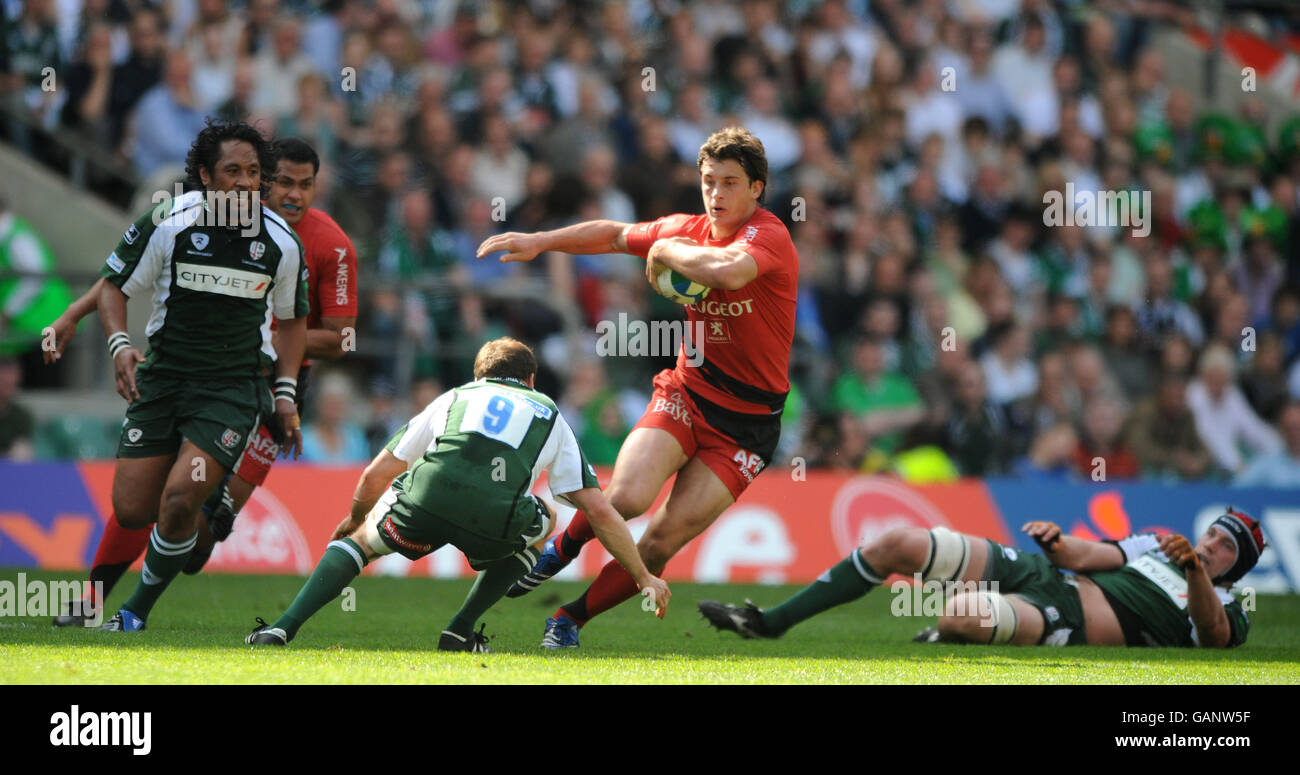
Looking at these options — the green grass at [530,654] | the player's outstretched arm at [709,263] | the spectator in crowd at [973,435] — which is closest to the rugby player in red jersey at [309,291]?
the green grass at [530,654]

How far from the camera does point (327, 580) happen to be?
6.61m

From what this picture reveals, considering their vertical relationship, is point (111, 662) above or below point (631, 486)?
below

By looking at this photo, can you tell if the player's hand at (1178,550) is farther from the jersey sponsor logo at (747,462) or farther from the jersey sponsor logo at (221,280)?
the jersey sponsor logo at (221,280)

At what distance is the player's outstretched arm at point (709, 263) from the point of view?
712cm

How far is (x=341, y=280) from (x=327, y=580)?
2505mm

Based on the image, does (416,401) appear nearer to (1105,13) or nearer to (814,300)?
(814,300)

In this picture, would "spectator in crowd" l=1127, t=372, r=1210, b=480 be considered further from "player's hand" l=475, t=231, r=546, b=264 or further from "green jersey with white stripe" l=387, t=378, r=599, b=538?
"green jersey with white stripe" l=387, t=378, r=599, b=538

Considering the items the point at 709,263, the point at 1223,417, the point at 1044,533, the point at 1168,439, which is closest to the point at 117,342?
the point at 709,263

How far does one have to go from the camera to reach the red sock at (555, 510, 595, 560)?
7.68 metres

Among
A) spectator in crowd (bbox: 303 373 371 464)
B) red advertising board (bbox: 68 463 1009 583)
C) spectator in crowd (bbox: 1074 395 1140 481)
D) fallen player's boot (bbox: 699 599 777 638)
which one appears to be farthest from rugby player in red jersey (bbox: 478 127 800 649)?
spectator in crowd (bbox: 1074 395 1140 481)

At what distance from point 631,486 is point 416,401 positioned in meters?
5.63

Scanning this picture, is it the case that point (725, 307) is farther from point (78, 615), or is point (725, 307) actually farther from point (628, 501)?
point (78, 615)
